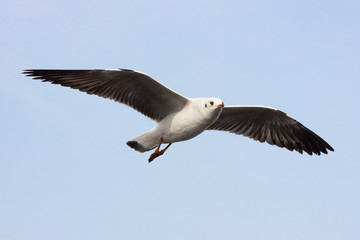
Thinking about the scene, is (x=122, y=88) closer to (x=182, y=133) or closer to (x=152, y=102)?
(x=152, y=102)

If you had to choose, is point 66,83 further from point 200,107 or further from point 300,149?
point 300,149

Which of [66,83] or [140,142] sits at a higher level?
[66,83]

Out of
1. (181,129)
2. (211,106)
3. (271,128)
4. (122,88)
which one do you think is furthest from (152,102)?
(271,128)

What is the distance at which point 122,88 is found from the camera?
13.0 metres

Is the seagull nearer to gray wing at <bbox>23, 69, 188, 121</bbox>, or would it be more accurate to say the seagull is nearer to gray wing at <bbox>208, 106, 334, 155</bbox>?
gray wing at <bbox>23, 69, 188, 121</bbox>

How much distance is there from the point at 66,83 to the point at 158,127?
2229 mm

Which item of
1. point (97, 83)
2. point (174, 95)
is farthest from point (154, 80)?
point (97, 83)

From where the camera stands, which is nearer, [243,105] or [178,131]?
[178,131]

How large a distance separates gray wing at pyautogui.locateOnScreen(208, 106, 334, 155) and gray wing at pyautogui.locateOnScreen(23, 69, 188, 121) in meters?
1.81

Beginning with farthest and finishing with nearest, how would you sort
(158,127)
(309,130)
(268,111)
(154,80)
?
(309,130) < (268,111) < (158,127) < (154,80)

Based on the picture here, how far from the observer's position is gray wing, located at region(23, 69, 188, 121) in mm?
12674

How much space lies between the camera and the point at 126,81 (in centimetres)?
1275

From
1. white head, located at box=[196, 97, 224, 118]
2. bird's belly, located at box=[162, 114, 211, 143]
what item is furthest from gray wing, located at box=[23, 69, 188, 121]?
white head, located at box=[196, 97, 224, 118]

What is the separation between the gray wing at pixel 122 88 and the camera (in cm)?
1267
